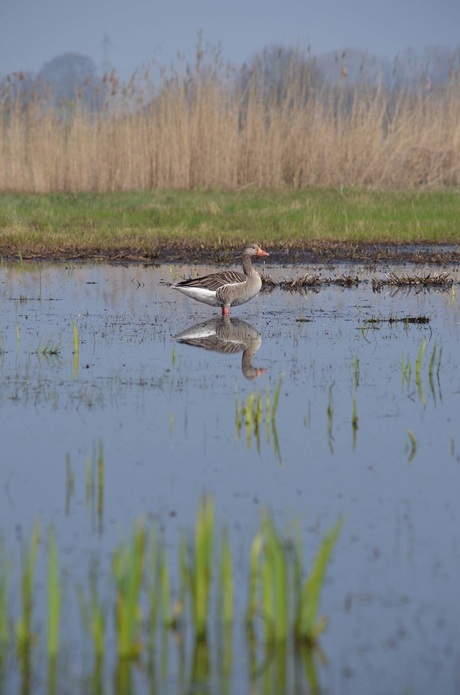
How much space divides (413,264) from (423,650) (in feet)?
38.3

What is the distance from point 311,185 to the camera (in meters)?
22.4

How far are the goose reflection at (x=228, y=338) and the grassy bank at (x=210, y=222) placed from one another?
5.00 meters

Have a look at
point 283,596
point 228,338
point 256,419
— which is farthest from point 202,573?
point 228,338

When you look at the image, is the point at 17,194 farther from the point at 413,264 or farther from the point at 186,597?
the point at 186,597

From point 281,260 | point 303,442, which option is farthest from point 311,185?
point 303,442

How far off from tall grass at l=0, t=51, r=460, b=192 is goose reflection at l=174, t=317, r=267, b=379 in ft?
37.5

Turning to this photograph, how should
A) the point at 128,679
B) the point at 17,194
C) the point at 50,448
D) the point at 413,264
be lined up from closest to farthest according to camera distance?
the point at 128,679 → the point at 50,448 → the point at 413,264 → the point at 17,194

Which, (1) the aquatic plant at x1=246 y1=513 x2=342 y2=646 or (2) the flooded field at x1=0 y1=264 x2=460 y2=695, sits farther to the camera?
(2) the flooded field at x1=0 y1=264 x2=460 y2=695

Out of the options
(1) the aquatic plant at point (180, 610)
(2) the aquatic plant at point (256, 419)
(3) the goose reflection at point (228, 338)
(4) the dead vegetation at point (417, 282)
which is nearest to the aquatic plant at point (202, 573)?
(1) the aquatic plant at point (180, 610)

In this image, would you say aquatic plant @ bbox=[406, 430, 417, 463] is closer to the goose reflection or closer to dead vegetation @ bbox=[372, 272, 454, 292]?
the goose reflection

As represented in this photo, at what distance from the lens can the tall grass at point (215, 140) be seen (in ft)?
70.9

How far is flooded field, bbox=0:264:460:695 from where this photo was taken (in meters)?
3.78

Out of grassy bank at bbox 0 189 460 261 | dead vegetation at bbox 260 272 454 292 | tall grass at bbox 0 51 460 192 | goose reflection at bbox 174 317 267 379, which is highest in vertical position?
tall grass at bbox 0 51 460 192

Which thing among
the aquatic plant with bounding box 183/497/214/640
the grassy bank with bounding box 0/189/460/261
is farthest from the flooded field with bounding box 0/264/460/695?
the grassy bank with bounding box 0/189/460/261
